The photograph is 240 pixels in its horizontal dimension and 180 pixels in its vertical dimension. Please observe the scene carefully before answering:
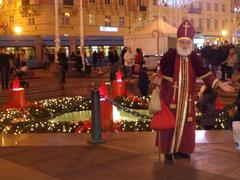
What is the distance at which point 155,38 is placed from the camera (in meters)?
29.1

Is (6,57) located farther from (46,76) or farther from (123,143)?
(123,143)

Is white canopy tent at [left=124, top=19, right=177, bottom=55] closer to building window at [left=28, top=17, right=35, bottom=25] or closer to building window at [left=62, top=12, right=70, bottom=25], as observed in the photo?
building window at [left=62, top=12, right=70, bottom=25]

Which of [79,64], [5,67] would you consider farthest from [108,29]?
[5,67]

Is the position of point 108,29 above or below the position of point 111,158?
above

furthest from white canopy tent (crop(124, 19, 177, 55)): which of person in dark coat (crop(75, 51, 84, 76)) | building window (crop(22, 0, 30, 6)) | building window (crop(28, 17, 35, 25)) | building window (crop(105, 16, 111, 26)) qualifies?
building window (crop(105, 16, 111, 26))

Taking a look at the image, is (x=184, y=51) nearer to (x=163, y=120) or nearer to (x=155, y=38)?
(x=163, y=120)

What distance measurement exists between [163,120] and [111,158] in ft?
4.08

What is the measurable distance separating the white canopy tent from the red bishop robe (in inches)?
787

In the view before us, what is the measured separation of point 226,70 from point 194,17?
45.8 meters

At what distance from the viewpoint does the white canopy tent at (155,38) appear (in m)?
28.1

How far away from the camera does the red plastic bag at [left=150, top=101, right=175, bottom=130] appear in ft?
20.7

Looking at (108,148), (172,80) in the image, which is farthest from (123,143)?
(172,80)

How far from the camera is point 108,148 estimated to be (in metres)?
7.77

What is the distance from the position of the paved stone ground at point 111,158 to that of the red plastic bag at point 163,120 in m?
0.60
